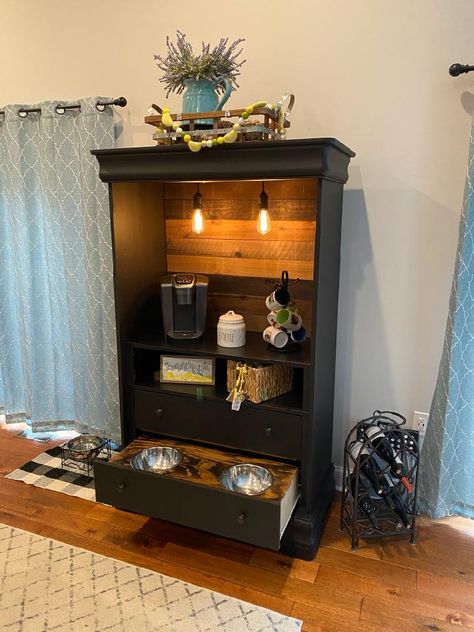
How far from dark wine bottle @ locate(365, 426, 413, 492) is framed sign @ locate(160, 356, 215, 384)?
68 cm

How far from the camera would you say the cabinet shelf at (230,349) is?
1804mm

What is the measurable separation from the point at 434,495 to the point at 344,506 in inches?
14.7

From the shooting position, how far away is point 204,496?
167 cm

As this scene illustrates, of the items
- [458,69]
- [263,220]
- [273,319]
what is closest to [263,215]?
[263,220]

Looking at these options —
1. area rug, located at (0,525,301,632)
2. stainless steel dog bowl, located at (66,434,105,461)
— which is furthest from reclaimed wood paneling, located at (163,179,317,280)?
area rug, located at (0,525,301,632)

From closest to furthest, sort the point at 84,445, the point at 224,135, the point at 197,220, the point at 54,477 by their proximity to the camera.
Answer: the point at 224,135 → the point at 197,220 → the point at 54,477 → the point at 84,445

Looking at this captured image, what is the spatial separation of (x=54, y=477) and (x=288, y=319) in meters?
1.42

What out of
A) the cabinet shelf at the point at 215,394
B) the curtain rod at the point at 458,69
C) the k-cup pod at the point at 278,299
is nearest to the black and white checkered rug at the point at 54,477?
the cabinet shelf at the point at 215,394

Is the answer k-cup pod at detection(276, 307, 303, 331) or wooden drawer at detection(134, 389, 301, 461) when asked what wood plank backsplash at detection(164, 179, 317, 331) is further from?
wooden drawer at detection(134, 389, 301, 461)

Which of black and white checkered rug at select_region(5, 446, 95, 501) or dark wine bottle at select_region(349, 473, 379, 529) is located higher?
dark wine bottle at select_region(349, 473, 379, 529)

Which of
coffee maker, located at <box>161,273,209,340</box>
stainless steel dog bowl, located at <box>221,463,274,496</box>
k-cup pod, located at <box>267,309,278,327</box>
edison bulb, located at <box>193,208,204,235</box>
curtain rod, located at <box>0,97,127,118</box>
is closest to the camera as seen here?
stainless steel dog bowl, located at <box>221,463,274,496</box>

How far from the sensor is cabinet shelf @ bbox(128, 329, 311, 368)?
1804mm

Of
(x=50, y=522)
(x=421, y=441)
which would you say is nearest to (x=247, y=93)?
(x=421, y=441)

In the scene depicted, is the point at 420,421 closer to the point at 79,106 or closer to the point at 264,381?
the point at 264,381
